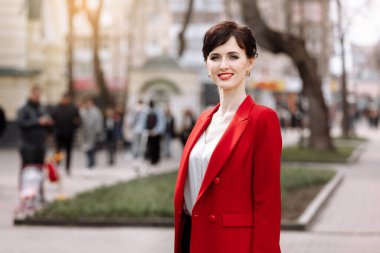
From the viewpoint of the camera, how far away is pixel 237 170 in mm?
4223

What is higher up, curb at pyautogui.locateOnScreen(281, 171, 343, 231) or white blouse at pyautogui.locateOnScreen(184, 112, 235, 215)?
white blouse at pyautogui.locateOnScreen(184, 112, 235, 215)

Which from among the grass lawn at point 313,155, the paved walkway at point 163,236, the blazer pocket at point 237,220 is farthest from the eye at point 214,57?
the grass lawn at point 313,155

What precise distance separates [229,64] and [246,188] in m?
0.59

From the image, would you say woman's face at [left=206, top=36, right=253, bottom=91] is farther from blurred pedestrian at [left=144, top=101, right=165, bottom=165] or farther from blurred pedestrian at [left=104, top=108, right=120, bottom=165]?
blurred pedestrian at [left=104, top=108, right=120, bottom=165]

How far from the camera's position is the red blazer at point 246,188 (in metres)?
4.21

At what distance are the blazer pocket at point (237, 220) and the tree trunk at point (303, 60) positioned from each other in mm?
22522

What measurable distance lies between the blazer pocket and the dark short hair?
0.77 meters

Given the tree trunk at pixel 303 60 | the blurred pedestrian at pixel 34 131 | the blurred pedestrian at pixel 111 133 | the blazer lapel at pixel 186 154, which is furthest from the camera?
the tree trunk at pixel 303 60

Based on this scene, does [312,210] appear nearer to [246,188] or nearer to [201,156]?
[201,156]

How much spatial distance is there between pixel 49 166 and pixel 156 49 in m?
88.9

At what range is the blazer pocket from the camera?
4230 millimetres

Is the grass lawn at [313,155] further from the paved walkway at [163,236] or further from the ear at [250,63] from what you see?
the ear at [250,63]

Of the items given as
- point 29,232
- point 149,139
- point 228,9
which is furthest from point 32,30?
point 29,232

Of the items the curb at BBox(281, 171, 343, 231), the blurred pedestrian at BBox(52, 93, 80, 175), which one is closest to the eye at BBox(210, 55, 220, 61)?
the curb at BBox(281, 171, 343, 231)
